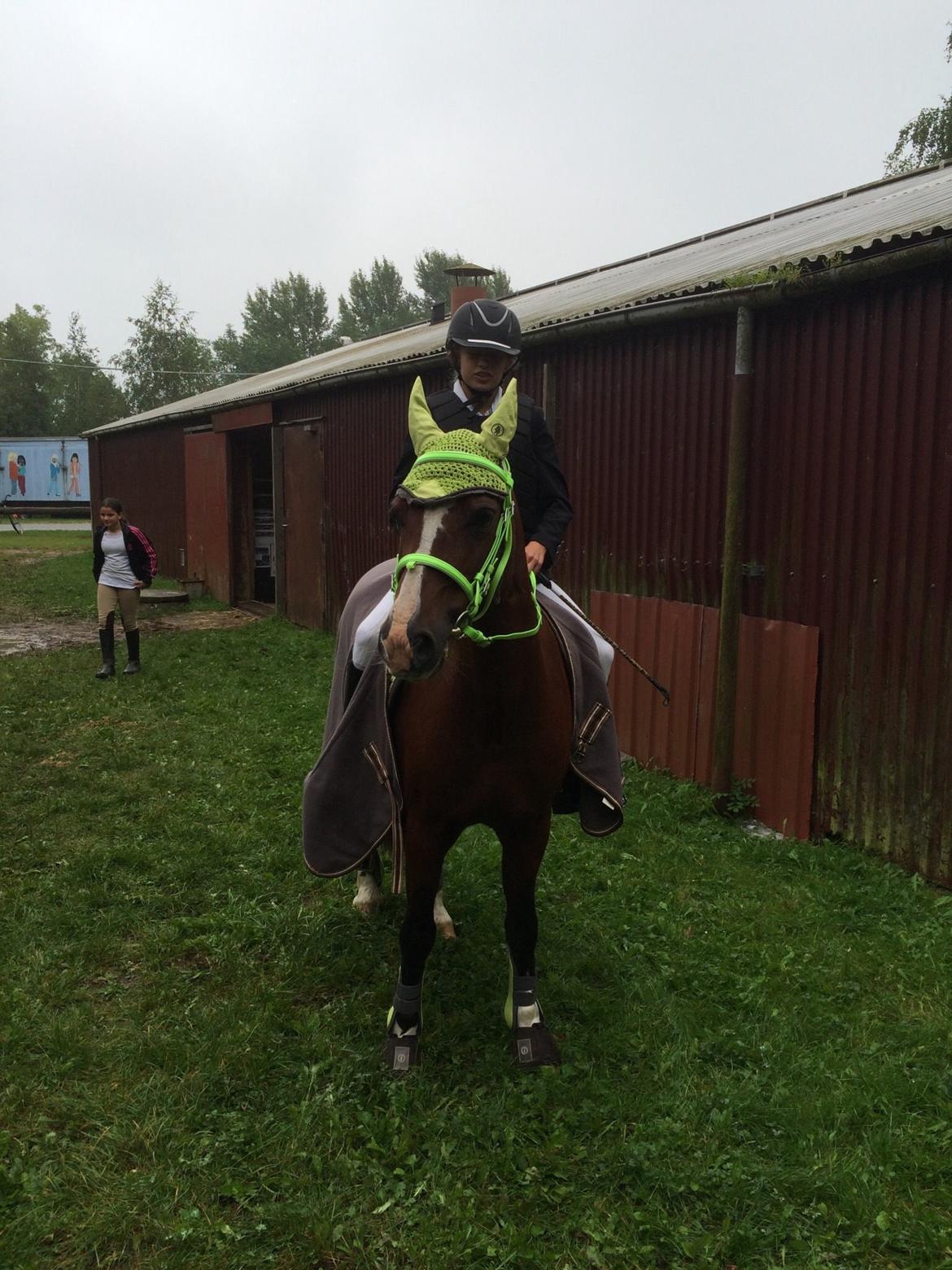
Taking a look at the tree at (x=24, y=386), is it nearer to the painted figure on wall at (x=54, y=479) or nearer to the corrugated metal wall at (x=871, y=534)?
the painted figure on wall at (x=54, y=479)

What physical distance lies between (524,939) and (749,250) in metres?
6.78

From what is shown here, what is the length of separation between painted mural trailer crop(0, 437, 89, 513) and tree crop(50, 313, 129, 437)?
1330 centimetres

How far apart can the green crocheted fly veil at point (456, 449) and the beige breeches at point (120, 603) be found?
8332 millimetres

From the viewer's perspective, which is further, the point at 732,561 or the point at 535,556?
the point at 732,561

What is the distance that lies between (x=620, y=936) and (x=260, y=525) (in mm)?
14352

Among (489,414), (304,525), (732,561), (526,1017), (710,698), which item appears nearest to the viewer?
(489,414)

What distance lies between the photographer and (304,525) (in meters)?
14.3

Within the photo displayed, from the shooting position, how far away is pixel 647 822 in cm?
595

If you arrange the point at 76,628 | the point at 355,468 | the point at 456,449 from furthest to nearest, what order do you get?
the point at 76,628 < the point at 355,468 < the point at 456,449

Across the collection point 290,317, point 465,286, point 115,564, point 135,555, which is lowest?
point 115,564

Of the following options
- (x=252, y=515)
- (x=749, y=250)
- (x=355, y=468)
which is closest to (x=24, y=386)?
(x=252, y=515)

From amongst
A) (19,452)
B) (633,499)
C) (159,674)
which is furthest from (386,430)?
(19,452)

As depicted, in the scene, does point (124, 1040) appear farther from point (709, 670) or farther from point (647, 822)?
point (709, 670)

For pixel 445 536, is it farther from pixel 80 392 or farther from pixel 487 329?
pixel 80 392
